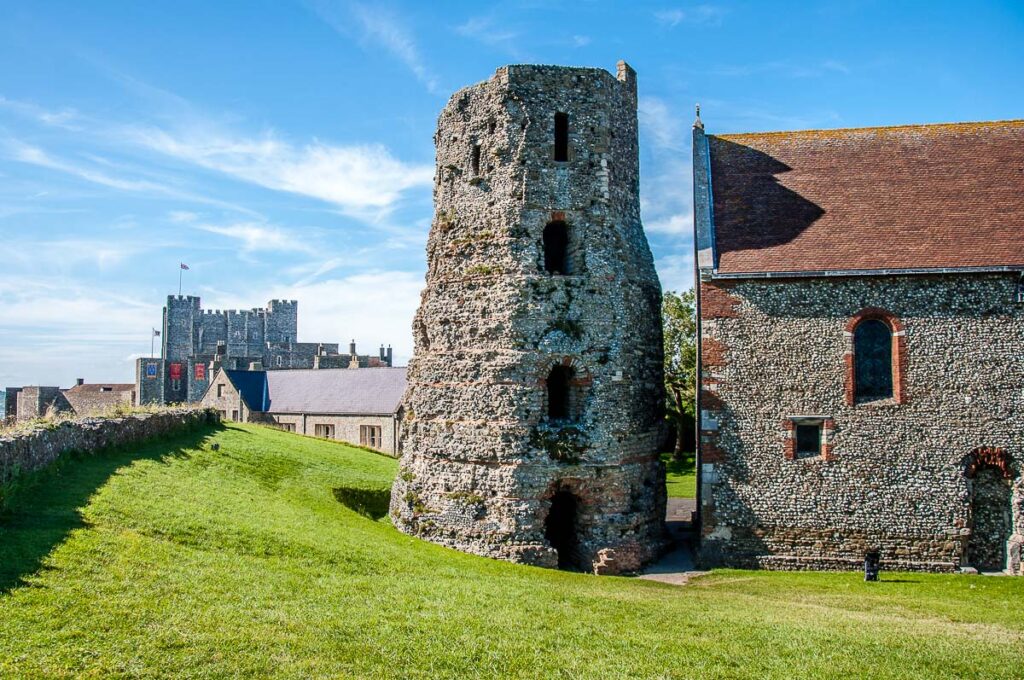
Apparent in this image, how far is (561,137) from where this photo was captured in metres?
18.6

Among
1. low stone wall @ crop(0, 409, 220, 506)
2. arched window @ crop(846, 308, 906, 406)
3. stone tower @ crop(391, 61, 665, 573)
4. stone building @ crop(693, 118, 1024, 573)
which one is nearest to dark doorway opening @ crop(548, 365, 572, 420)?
stone tower @ crop(391, 61, 665, 573)

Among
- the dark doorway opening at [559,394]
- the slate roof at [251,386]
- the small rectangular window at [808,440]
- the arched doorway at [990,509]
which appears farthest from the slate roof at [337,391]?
the arched doorway at [990,509]

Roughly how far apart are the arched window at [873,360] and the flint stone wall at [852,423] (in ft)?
1.19

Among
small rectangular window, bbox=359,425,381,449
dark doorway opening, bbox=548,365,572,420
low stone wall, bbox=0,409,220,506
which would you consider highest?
dark doorway opening, bbox=548,365,572,420

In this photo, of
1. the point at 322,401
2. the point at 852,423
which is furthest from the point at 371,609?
the point at 322,401

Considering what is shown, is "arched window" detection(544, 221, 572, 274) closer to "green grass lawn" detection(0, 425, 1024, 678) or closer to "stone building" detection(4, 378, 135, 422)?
"green grass lawn" detection(0, 425, 1024, 678)

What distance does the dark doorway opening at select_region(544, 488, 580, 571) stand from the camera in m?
17.8

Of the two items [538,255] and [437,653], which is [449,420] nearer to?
[538,255]

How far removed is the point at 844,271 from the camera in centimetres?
1692

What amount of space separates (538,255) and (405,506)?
7.15m

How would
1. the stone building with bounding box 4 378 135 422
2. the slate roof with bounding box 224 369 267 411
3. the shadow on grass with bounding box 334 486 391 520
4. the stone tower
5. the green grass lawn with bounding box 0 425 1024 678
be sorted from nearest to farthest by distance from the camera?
the green grass lawn with bounding box 0 425 1024 678 → the stone tower → the shadow on grass with bounding box 334 486 391 520 → the slate roof with bounding box 224 369 267 411 → the stone building with bounding box 4 378 135 422

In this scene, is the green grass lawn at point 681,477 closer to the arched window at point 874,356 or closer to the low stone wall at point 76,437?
the arched window at point 874,356

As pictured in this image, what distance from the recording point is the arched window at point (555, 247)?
18812 mm

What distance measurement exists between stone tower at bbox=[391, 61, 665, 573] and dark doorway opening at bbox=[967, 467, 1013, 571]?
→ 22.6ft
